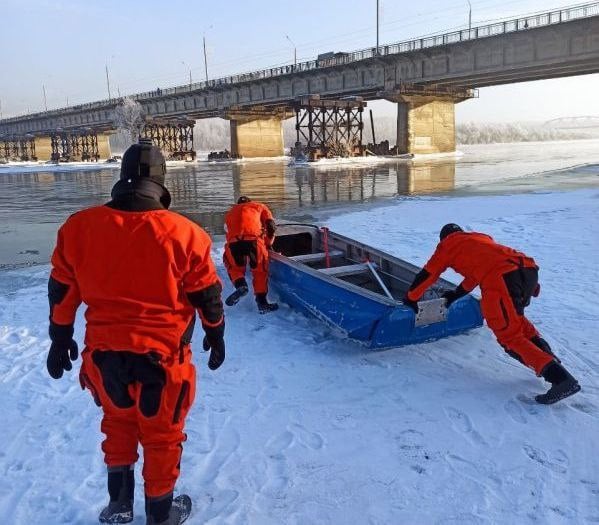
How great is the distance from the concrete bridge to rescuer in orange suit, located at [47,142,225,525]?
3724 centimetres

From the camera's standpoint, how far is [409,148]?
47469 mm

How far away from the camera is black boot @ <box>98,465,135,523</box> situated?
8.32 ft

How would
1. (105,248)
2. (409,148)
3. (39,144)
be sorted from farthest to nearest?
(39,144), (409,148), (105,248)

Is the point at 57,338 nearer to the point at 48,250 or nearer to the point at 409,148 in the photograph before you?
the point at 48,250

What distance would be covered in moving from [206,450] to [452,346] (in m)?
2.48

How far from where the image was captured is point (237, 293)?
602cm

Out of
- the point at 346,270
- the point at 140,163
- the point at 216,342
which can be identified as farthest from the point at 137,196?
the point at 346,270

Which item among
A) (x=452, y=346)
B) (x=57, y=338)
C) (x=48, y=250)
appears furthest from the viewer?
(x=48, y=250)

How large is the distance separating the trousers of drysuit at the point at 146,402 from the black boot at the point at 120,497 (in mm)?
114

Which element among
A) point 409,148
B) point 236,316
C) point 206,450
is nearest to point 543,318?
point 236,316

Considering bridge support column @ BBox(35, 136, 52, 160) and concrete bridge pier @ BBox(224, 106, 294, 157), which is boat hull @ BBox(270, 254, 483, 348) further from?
bridge support column @ BBox(35, 136, 52, 160)

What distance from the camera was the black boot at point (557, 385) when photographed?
11.8 ft

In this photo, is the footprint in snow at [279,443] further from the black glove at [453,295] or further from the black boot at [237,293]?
the black boot at [237,293]

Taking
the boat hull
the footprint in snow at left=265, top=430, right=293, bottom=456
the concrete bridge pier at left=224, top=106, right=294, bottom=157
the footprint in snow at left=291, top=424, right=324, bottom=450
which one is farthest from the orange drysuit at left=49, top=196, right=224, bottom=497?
the concrete bridge pier at left=224, top=106, right=294, bottom=157
